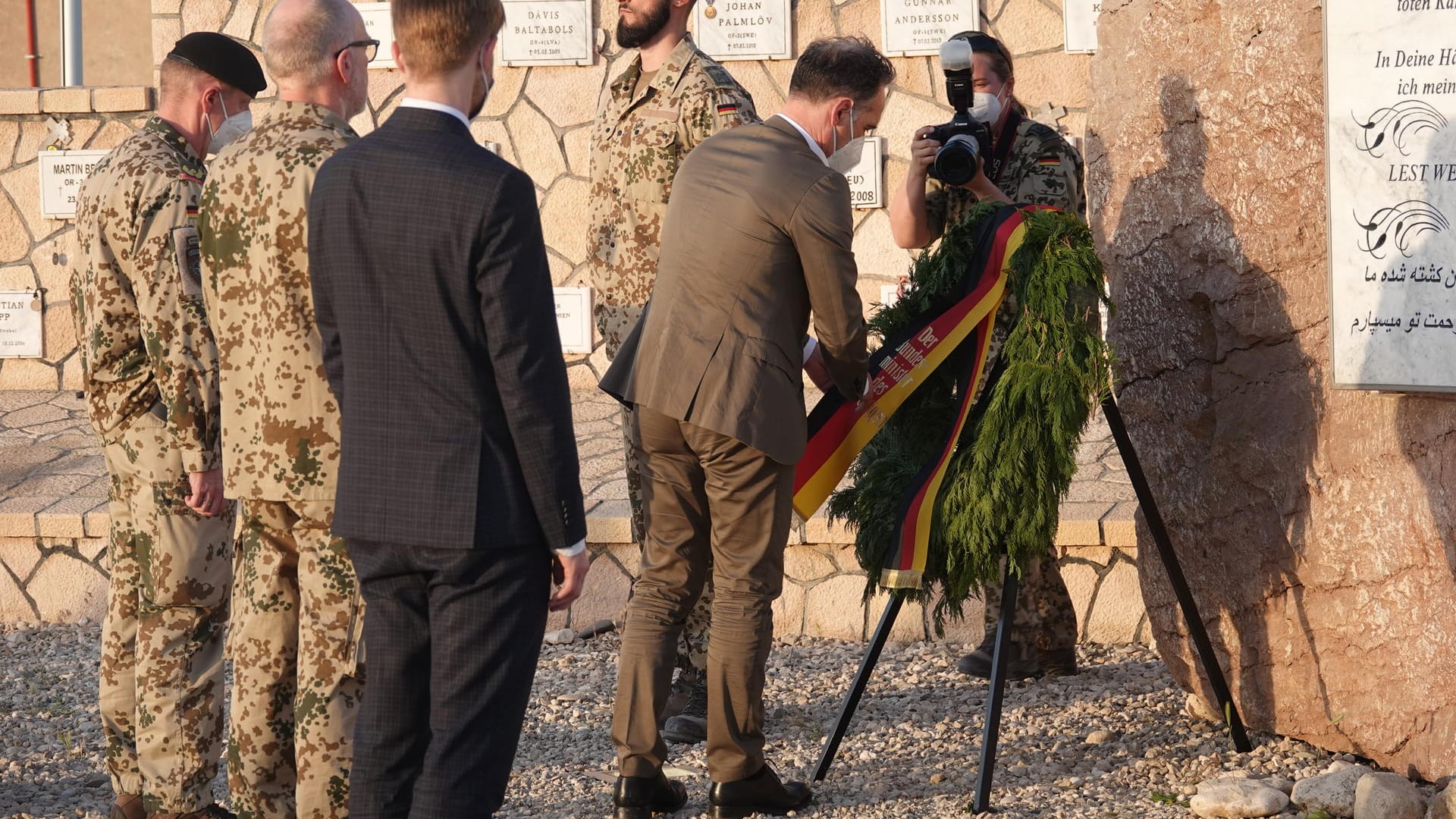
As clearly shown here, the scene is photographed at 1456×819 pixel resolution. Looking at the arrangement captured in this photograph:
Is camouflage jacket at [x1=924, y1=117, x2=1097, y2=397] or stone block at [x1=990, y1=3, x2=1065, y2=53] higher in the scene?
stone block at [x1=990, y1=3, x2=1065, y2=53]

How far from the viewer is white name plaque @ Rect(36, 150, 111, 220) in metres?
7.92

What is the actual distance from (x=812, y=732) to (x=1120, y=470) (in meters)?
1.94

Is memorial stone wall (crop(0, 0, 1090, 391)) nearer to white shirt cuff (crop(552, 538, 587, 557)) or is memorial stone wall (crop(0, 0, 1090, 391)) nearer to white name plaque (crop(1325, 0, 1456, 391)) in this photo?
white name plaque (crop(1325, 0, 1456, 391))

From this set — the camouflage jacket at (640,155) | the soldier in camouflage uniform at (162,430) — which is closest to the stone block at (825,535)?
the camouflage jacket at (640,155)

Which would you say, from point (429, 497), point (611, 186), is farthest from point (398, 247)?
point (611, 186)

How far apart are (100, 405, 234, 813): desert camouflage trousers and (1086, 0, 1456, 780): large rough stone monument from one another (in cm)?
243

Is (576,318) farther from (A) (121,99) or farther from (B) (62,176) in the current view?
(B) (62,176)

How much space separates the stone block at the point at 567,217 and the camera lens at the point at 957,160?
4.10 m

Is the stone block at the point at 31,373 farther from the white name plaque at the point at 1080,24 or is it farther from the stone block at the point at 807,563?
the white name plaque at the point at 1080,24

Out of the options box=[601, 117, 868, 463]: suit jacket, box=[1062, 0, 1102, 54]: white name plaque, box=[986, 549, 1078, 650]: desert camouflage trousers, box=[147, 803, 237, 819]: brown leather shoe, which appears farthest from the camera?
box=[1062, 0, 1102, 54]: white name plaque

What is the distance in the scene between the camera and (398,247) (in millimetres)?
2439

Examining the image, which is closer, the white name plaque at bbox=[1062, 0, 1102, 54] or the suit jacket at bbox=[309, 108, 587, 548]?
the suit jacket at bbox=[309, 108, 587, 548]

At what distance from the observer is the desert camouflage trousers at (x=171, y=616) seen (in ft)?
11.1

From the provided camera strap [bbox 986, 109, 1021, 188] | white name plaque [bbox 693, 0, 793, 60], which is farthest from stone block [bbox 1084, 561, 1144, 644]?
white name plaque [bbox 693, 0, 793, 60]
